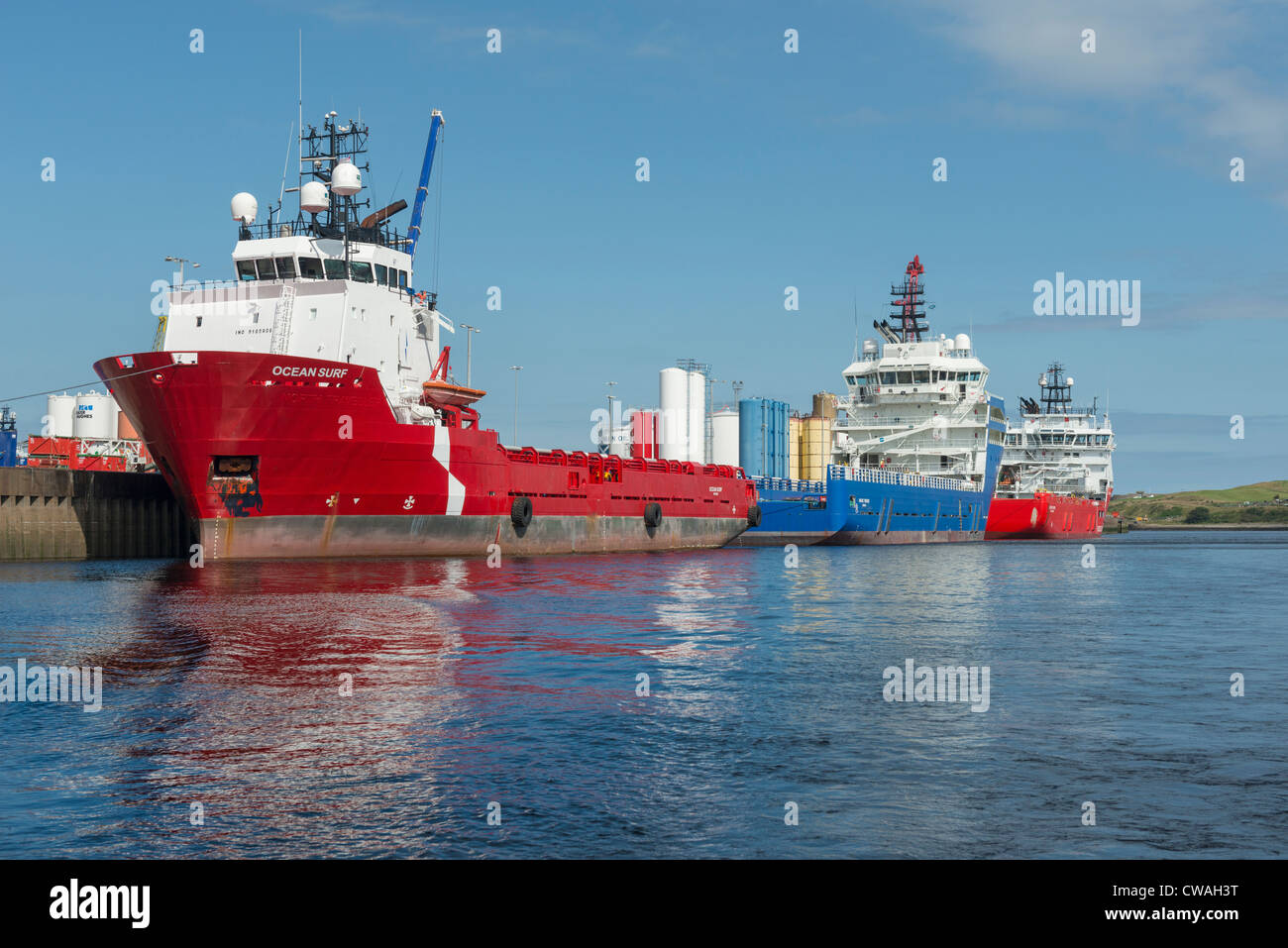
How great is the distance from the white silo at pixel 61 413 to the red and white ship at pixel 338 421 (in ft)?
84.7

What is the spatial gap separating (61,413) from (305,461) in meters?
41.4

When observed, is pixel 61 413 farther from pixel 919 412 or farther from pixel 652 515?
pixel 919 412

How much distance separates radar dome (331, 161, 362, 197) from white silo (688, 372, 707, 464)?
120 feet

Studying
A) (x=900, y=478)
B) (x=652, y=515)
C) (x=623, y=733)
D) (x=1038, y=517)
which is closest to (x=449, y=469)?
(x=652, y=515)

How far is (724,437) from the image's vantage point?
265ft

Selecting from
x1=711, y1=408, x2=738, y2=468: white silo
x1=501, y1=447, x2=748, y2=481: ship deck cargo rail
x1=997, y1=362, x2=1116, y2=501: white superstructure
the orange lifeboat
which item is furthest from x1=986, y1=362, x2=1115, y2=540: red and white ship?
the orange lifeboat

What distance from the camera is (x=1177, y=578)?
132 feet

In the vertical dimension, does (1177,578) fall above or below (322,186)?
below

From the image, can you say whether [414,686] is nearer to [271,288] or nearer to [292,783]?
[292,783]

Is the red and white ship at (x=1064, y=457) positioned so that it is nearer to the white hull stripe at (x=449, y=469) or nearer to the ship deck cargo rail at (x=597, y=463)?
the ship deck cargo rail at (x=597, y=463)

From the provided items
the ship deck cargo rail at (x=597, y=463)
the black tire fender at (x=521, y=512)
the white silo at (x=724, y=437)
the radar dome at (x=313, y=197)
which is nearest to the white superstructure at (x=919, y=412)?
the white silo at (x=724, y=437)

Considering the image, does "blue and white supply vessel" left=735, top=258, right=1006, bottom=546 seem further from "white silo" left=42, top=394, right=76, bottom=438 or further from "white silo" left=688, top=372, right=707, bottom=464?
"white silo" left=42, top=394, right=76, bottom=438
